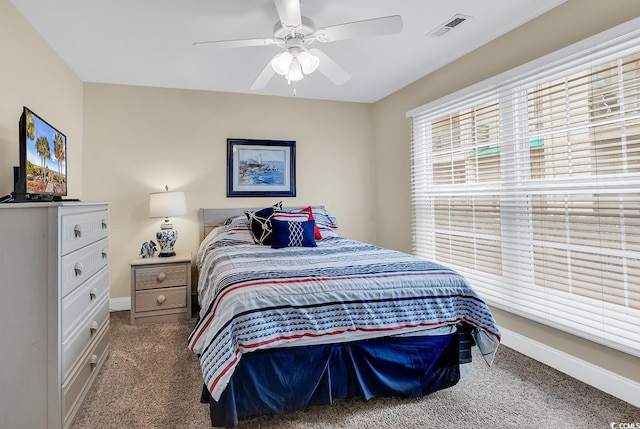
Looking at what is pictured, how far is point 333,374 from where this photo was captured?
1.79 meters

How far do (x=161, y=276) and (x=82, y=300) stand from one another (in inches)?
53.1

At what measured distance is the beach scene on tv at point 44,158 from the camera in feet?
5.98

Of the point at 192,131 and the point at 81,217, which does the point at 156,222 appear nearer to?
the point at 192,131

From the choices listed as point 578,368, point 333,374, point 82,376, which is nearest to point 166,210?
point 82,376

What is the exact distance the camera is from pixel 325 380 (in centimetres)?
177

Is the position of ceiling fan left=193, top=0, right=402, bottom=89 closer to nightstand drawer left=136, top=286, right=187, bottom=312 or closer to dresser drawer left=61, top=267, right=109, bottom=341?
dresser drawer left=61, top=267, right=109, bottom=341

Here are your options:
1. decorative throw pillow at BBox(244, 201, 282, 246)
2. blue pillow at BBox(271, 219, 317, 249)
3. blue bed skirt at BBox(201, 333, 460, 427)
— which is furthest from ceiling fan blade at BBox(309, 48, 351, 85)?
blue bed skirt at BBox(201, 333, 460, 427)

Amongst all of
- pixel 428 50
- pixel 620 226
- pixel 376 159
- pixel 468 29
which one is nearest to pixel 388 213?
pixel 376 159

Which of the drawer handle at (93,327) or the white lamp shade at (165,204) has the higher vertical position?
the white lamp shade at (165,204)

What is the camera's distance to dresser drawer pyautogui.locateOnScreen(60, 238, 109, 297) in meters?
1.66

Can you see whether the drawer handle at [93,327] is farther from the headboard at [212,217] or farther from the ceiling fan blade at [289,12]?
the ceiling fan blade at [289,12]

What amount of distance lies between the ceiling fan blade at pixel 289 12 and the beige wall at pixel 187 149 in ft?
6.84

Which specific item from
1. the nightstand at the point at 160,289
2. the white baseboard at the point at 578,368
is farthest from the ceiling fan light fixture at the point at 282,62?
the white baseboard at the point at 578,368

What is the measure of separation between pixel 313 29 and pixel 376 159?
2488mm
